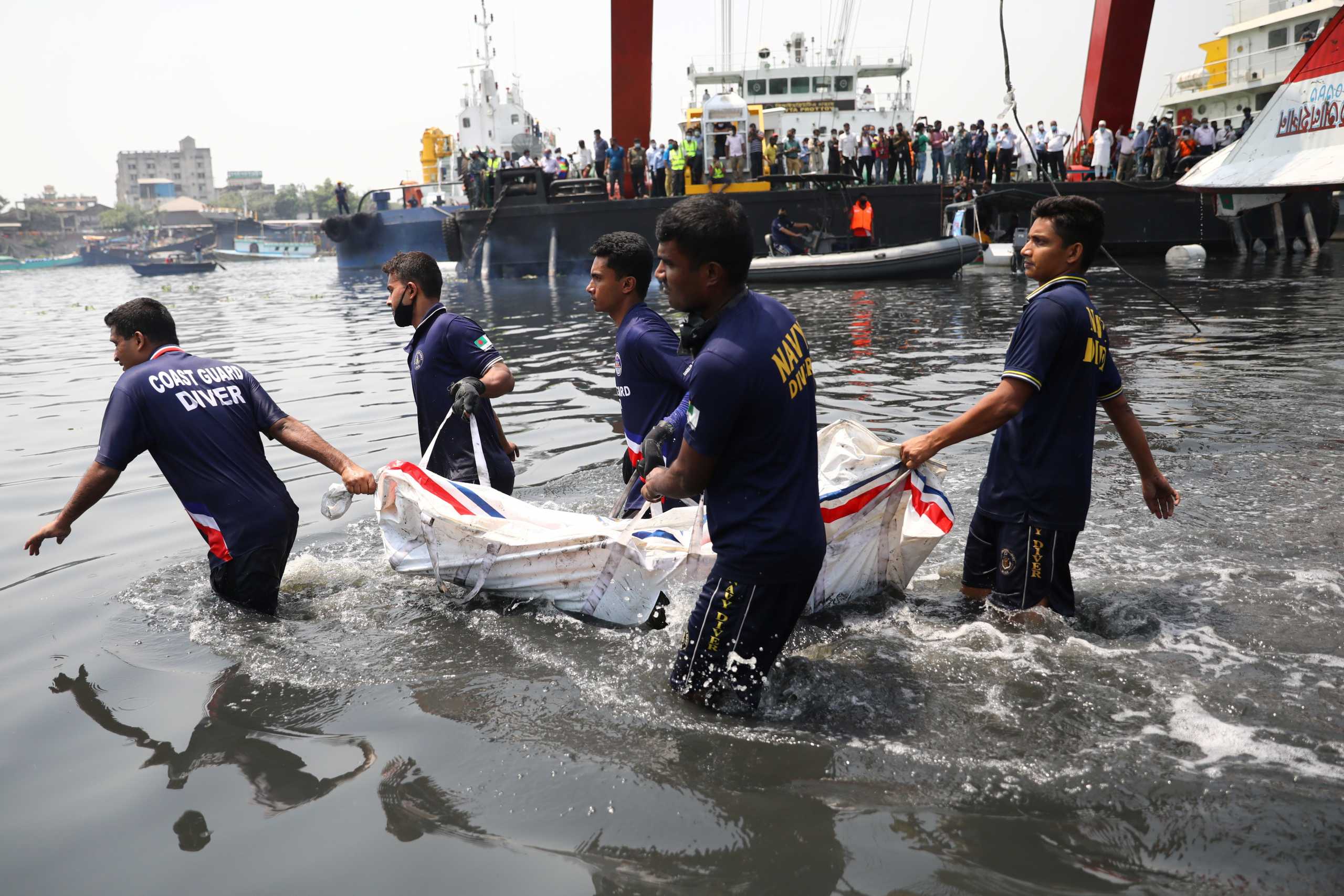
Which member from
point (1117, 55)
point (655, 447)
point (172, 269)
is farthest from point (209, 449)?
point (172, 269)

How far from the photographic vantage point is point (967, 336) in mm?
12672

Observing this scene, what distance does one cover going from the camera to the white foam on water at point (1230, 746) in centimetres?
270

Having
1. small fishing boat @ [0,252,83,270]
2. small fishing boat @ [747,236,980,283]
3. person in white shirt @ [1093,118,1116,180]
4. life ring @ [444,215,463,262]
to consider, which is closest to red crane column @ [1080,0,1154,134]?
person in white shirt @ [1093,118,1116,180]

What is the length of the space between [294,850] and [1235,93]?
56202 millimetres

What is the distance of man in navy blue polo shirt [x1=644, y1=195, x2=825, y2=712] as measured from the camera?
254 centimetres

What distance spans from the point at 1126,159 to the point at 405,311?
23609 millimetres

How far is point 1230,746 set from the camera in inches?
112

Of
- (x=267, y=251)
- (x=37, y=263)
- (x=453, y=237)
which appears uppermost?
(x=267, y=251)

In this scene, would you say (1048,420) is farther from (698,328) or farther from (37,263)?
(37,263)

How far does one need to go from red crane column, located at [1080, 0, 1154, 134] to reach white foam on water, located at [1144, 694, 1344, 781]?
24477 mm

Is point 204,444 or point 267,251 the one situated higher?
point 267,251

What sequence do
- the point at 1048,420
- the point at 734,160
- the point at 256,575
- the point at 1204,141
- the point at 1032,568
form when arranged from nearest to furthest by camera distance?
the point at 1048,420
the point at 1032,568
the point at 256,575
the point at 1204,141
the point at 734,160

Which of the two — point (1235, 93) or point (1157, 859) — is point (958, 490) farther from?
point (1235, 93)

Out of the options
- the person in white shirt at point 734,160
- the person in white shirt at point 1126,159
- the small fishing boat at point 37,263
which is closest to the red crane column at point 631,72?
the person in white shirt at point 734,160
